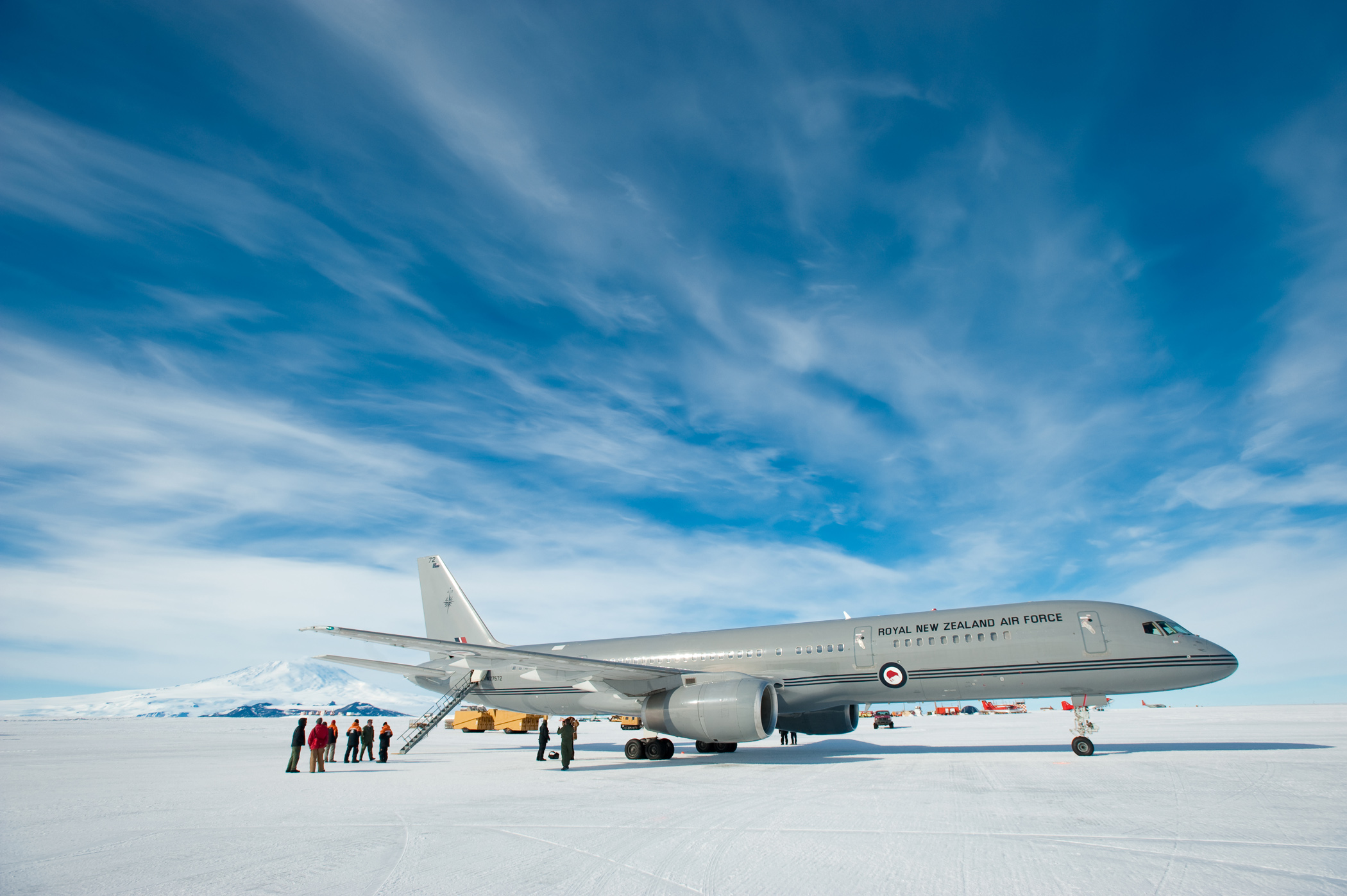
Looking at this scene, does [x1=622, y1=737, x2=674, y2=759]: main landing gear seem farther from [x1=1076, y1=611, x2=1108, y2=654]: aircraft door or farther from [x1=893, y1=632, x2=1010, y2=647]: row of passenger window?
[x1=1076, y1=611, x2=1108, y2=654]: aircraft door

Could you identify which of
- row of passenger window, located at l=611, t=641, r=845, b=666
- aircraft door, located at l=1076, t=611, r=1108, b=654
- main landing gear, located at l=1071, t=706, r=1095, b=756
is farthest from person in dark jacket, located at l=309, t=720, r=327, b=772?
aircraft door, located at l=1076, t=611, r=1108, b=654

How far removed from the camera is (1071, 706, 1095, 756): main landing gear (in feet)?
59.3

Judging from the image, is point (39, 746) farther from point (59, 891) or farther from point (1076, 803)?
point (1076, 803)

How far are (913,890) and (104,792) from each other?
680 inches

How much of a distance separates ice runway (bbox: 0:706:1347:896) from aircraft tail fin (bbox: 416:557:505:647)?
11.2 metres

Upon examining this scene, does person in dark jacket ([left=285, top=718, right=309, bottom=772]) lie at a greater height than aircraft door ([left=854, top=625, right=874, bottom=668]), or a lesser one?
lesser

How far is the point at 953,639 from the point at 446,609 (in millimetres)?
22065

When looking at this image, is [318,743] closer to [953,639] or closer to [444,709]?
[444,709]


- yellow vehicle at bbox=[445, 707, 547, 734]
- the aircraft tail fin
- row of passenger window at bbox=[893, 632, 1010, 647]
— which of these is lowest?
yellow vehicle at bbox=[445, 707, 547, 734]

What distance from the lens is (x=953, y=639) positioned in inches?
817

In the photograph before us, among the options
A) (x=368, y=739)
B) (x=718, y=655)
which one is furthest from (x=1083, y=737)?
(x=368, y=739)

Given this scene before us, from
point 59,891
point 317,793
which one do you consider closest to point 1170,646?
point 317,793

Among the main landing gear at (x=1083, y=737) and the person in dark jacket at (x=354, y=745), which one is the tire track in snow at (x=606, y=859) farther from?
the person in dark jacket at (x=354, y=745)

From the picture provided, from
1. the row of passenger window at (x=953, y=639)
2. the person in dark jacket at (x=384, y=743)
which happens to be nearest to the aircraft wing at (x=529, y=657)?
the person in dark jacket at (x=384, y=743)
